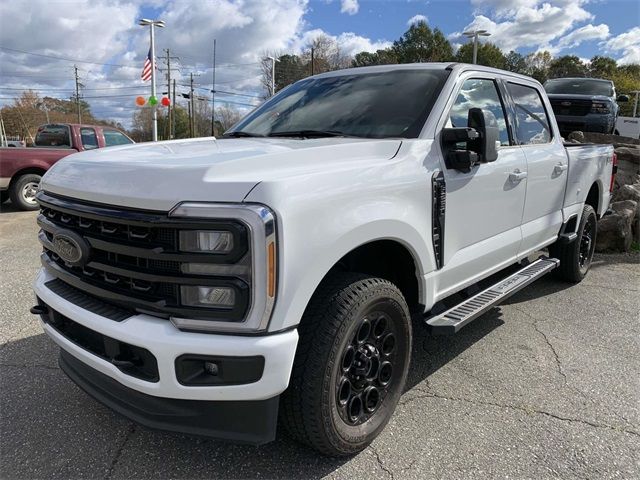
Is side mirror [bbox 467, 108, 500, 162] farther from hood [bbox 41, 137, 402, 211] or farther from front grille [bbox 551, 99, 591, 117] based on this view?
front grille [bbox 551, 99, 591, 117]

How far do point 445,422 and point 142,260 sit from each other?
1.84 m

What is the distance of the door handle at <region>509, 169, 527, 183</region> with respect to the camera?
3.54m

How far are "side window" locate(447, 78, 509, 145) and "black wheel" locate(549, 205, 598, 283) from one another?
1.84 m

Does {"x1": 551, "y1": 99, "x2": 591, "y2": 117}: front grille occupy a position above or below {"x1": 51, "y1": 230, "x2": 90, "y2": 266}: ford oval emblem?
above

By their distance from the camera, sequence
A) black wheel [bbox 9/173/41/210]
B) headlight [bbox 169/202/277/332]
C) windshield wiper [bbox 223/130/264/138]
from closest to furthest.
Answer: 1. headlight [bbox 169/202/277/332]
2. windshield wiper [bbox 223/130/264/138]
3. black wheel [bbox 9/173/41/210]

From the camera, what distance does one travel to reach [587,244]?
5586mm

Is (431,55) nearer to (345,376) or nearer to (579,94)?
(579,94)

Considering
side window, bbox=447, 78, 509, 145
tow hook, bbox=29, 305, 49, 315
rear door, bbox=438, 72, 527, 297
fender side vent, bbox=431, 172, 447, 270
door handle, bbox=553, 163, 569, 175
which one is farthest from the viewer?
door handle, bbox=553, 163, 569, 175

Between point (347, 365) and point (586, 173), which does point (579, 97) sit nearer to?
point (586, 173)

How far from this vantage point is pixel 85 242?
2199 mm

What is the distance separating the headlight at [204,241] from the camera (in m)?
1.88

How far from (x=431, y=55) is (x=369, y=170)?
49237mm

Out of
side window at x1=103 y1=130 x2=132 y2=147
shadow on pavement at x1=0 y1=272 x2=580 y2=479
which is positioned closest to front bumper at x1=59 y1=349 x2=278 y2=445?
shadow on pavement at x1=0 y1=272 x2=580 y2=479

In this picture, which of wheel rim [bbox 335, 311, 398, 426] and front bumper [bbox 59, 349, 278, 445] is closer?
front bumper [bbox 59, 349, 278, 445]
